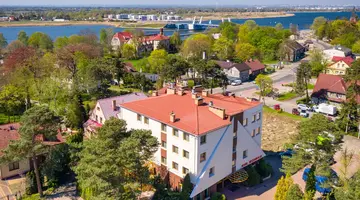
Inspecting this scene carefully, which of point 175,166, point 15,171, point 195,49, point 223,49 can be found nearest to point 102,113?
point 15,171

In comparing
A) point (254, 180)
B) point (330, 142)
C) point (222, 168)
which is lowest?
point (254, 180)

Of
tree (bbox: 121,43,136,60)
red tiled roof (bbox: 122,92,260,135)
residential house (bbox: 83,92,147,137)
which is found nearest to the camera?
red tiled roof (bbox: 122,92,260,135)

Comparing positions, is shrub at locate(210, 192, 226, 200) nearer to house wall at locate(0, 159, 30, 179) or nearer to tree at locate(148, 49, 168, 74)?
house wall at locate(0, 159, 30, 179)

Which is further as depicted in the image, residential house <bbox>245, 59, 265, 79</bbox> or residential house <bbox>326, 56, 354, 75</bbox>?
residential house <bbox>245, 59, 265, 79</bbox>

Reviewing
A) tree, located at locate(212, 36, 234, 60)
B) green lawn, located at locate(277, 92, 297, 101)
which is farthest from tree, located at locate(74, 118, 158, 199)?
tree, located at locate(212, 36, 234, 60)

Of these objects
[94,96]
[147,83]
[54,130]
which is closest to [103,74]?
[94,96]

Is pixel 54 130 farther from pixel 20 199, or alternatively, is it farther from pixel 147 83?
pixel 147 83
